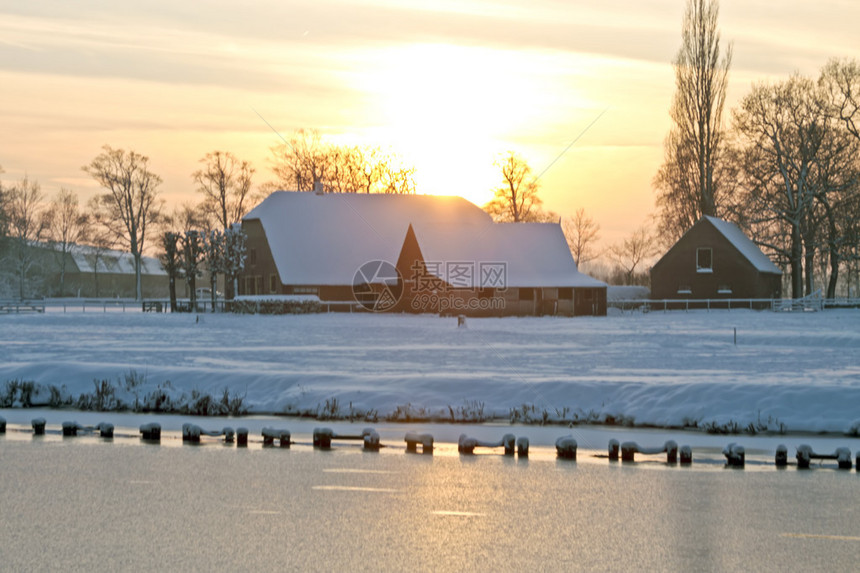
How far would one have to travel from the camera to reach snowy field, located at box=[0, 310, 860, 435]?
1532cm

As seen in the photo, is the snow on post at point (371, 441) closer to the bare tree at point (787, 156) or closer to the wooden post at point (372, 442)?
the wooden post at point (372, 442)

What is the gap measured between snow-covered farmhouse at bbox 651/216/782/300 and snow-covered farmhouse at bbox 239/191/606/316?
8263 millimetres

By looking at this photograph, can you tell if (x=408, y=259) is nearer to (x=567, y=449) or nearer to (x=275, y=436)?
(x=275, y=436)

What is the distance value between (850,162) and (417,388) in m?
52.2

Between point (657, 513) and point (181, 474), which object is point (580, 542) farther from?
point (181, 474)

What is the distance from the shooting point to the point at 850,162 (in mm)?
60781

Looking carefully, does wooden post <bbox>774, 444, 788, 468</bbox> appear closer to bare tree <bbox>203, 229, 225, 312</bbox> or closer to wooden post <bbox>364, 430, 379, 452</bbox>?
wooden post <bbox>364, 430, 379, 452</bbox>

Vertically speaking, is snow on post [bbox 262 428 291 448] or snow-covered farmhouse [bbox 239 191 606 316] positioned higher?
snow-covered farmhouse [bbox 239 191 606 316]

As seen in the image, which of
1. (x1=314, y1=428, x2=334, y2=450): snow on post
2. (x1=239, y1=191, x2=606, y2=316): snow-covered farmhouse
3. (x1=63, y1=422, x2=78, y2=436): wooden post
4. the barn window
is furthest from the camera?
the barn window

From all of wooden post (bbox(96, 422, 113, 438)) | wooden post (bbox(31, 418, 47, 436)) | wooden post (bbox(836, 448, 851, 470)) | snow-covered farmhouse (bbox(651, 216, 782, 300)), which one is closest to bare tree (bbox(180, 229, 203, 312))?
snow-covered farmhouse (bbox(651, 216, 782, 300))

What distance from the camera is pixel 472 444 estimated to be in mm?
12156

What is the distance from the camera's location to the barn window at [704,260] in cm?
6294

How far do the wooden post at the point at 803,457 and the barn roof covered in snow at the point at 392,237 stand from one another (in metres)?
45.5

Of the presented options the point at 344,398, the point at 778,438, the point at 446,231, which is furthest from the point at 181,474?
the point at 446,231
